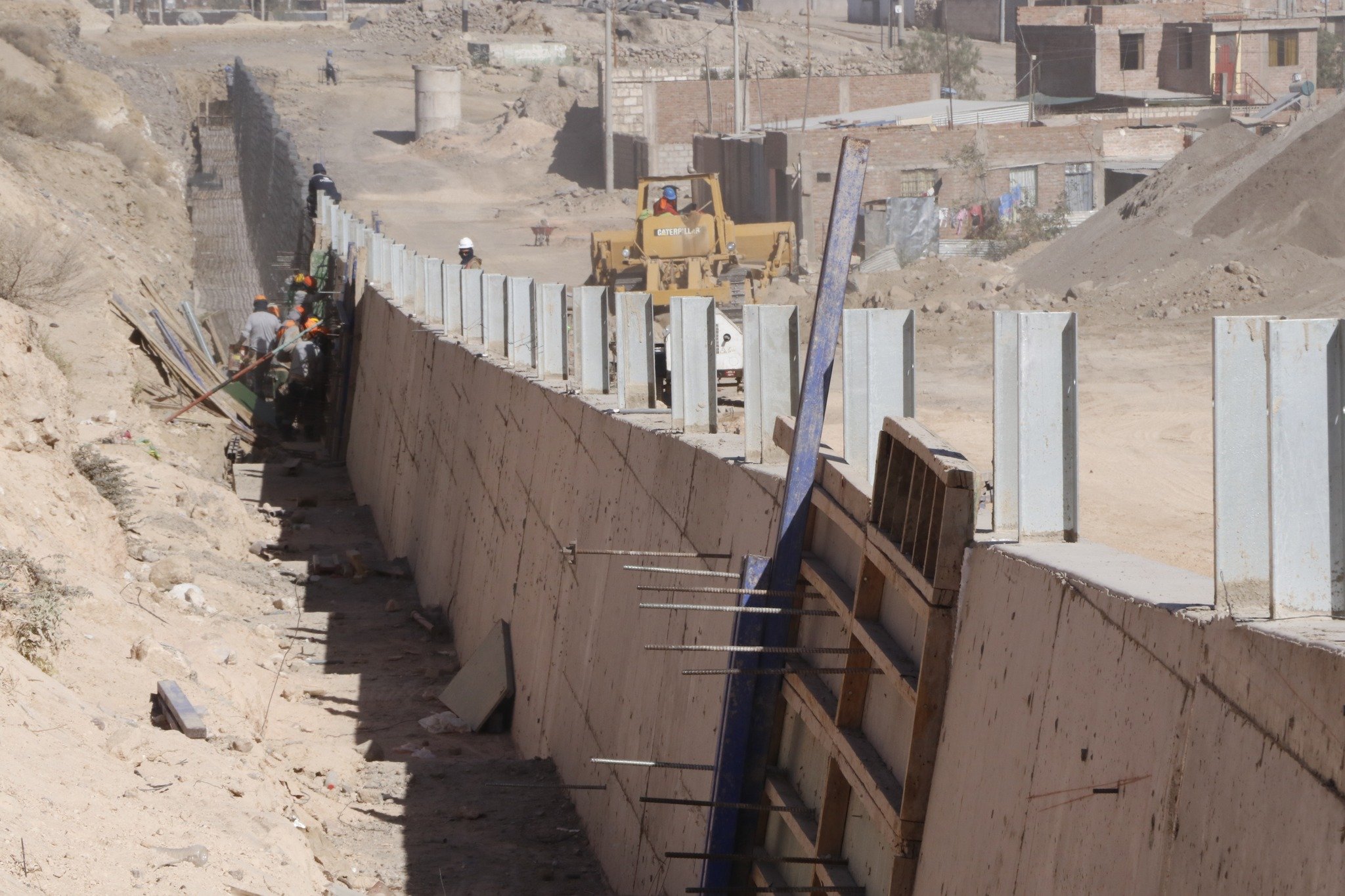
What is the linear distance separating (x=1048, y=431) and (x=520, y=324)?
8.27 meters

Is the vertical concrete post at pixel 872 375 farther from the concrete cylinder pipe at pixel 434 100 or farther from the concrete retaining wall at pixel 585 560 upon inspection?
the concrete cylinder pipe at pixel 434 100

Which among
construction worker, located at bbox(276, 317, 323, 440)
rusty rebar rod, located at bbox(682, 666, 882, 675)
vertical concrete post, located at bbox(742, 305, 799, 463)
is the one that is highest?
vertical concrete post, located at bbox(742, 305, 799, 463)

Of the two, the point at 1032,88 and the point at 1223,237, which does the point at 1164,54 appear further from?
the point at 1223,237

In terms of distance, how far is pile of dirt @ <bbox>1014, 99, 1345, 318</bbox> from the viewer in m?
24.1

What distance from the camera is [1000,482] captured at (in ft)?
15.6

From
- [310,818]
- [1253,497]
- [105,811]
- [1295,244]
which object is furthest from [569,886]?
[1295,244]

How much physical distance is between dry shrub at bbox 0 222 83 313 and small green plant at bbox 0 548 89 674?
11114mm

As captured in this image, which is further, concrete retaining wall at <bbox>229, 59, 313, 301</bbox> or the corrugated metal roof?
the corrugated metal roof

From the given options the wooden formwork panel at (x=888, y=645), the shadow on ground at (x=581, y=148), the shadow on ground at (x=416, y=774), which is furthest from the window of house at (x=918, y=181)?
the wooden formwork panel at (x=888, y=645)


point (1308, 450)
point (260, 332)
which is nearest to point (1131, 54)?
point (260, 332)

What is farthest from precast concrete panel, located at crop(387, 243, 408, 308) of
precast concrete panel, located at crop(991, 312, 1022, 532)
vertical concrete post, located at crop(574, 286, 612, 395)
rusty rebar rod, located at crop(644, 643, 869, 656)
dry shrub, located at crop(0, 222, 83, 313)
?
precast concrete panel, located at crop(991, 312, 1022, 532)

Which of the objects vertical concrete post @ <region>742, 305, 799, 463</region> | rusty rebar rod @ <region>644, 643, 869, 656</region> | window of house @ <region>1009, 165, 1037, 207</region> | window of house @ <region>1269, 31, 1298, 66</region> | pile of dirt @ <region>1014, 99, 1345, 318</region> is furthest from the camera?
window of house @ <region>1269, 31, 1298, 66</region>

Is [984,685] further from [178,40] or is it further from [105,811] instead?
[178,40]

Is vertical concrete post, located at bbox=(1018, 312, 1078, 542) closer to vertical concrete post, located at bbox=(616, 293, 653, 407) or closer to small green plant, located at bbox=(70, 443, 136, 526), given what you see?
vertical concrete post, located at bbox=(616, 293, 653, 407)
